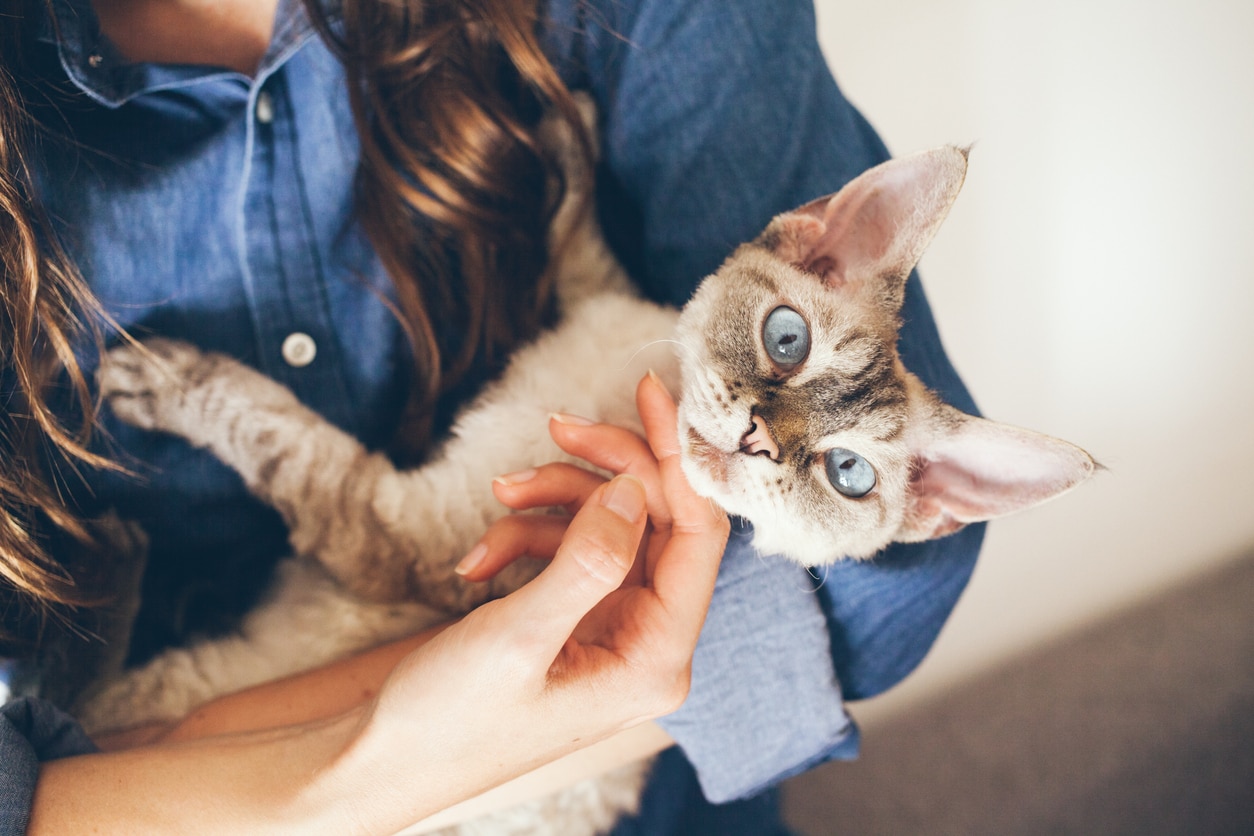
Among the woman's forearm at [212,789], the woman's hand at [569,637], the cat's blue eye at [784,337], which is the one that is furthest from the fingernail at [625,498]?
the woman's forearm at [212,789]

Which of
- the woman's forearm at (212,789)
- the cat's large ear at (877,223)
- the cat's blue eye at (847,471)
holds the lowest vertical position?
the woman's forearm at (212,789)

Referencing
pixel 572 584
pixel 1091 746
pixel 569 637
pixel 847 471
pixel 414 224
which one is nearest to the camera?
pixel 572 584

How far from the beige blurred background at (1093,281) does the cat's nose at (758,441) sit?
1080 millimetres

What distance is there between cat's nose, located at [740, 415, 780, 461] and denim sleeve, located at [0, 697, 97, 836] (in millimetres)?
923

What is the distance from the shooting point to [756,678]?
106cm

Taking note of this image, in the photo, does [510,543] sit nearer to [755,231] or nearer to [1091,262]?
[755,231]

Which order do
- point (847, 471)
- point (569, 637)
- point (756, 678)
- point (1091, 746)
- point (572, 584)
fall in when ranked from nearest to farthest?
point (572, 584), point (569, 637), point (847, 471), point (756, 678), point (1091, 746)

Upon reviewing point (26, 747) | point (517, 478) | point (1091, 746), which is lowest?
point (26, 747)

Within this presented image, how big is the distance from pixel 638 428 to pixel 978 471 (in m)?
0.50

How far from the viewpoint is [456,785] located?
0.84 meters

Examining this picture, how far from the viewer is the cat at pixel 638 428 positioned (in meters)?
0.90

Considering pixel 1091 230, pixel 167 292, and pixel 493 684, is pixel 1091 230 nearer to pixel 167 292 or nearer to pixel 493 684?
pixel 493 684

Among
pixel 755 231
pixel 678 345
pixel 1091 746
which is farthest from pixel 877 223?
pixel 1091 746

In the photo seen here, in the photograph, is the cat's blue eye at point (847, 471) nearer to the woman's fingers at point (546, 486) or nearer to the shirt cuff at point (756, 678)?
the shirt cuff at point (756, 678)
